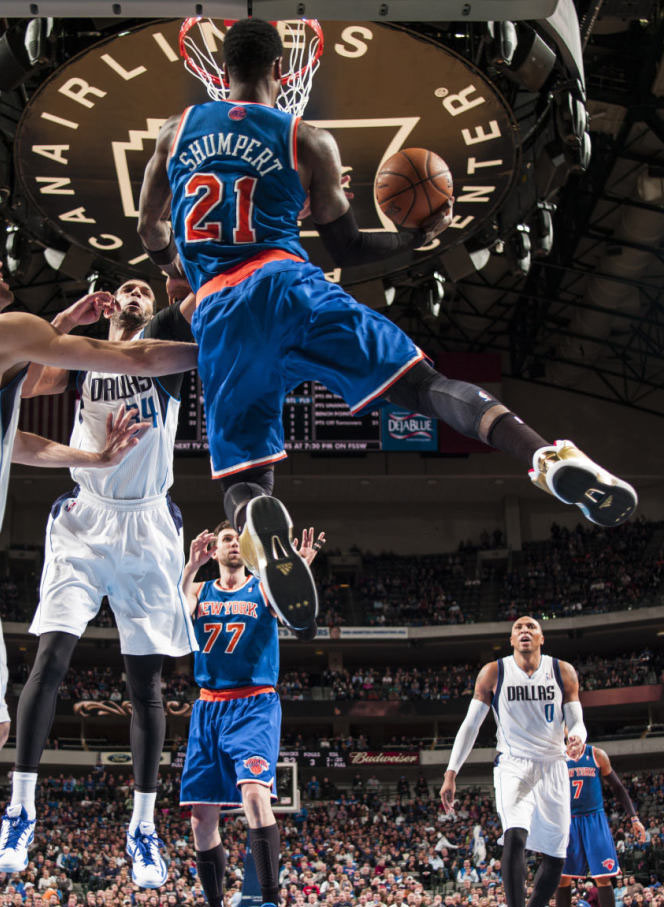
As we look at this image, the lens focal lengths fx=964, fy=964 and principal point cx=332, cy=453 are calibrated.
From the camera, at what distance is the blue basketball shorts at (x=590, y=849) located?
1059cm

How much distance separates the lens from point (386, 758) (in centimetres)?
3177

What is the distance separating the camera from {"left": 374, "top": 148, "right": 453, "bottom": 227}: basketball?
5.28m

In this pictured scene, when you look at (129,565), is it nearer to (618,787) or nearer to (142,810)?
(142,810)

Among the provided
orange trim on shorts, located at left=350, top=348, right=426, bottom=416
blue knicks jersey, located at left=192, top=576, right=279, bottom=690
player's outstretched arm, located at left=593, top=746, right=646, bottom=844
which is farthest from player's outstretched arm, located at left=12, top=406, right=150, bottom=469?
player's outstretched arm, located at left=593, top=746, right=646, bottom=844

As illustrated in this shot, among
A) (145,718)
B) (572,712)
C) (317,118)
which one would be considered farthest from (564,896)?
(317,118)

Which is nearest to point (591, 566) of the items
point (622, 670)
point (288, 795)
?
point (622, 670)

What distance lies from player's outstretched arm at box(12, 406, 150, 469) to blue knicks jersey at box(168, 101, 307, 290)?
1.53m

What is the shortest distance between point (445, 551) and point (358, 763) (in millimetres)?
11000

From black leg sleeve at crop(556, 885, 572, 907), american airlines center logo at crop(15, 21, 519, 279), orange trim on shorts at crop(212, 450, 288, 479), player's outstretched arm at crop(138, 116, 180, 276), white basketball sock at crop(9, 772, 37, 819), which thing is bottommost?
black leg sleeve at crop(556, 885, 572, 907)

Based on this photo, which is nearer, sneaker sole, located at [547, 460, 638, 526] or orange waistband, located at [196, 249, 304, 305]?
sneaker sole, located at [547, 460, 638, 526]

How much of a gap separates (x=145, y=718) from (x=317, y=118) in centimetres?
861

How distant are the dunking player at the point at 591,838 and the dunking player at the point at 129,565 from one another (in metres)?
5.80

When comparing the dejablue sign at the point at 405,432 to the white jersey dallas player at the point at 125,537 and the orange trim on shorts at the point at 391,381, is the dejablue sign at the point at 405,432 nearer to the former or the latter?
the white jersey dallas player at the point at 125,537

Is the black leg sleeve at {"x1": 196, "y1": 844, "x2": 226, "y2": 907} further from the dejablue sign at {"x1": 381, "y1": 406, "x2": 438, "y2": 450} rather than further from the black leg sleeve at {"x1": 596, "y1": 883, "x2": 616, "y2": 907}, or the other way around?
the dejablue sign at {"x1": 381, "y1": 406, "x2": 438, "y2": 450}
